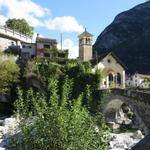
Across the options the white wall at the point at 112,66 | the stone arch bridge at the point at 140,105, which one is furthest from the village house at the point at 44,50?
the stone arch bridge at the point at 140,105

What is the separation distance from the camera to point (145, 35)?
168m

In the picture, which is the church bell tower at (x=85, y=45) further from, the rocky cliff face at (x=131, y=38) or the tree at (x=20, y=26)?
the rocky cliff face at (x=131, y=38)

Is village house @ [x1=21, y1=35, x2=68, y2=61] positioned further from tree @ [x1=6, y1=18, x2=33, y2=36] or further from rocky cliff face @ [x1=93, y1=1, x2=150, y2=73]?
rocky cliff face @ [x1=93, y1=1, x2=150, y2=73]

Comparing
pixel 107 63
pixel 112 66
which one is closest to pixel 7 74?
pixel 107 63

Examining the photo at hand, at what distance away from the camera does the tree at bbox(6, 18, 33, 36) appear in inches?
3336

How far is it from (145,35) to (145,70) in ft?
72.2

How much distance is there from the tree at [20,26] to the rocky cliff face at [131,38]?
66.4 meters

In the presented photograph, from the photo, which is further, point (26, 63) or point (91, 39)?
point (91, 39)

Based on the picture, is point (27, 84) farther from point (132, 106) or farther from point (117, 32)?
point (117, 32)

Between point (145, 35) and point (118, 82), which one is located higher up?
point (145, 35)

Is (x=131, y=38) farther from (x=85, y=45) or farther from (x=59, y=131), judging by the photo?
(x=59, y=131)

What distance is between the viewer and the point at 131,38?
6836 inches

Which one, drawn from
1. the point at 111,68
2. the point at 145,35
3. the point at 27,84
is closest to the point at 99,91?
the point at 27,84

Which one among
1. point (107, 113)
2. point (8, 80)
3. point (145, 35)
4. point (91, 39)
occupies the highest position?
point (145, 35)
